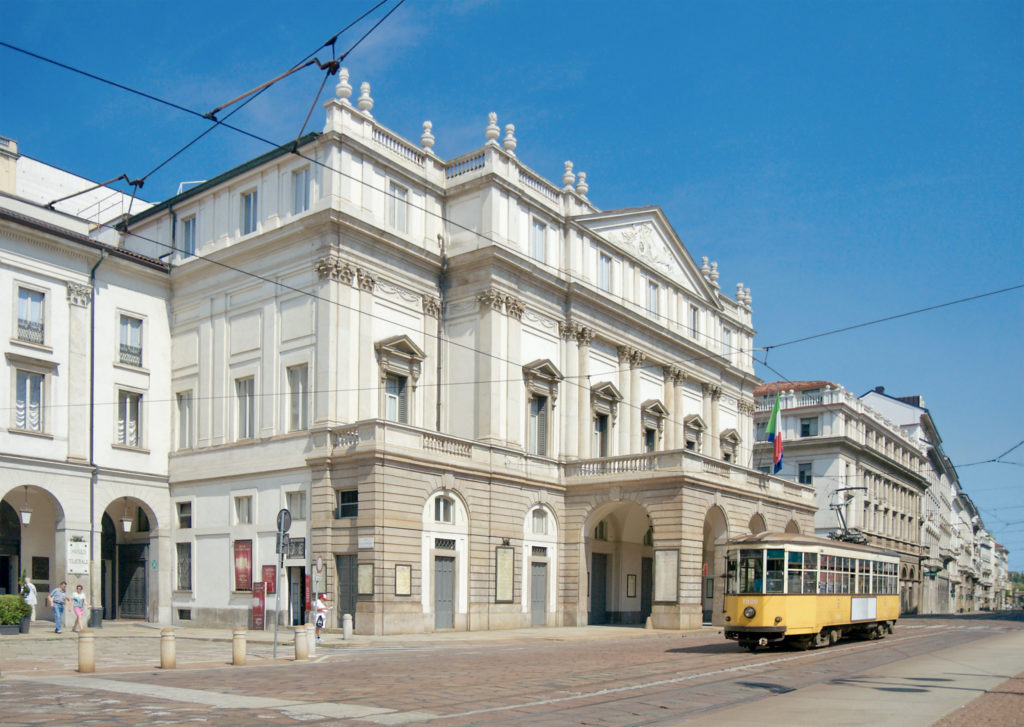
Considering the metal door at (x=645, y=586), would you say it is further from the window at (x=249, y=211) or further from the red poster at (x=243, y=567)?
the window at (x=249, y=211)

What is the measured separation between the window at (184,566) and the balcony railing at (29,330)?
9.25m

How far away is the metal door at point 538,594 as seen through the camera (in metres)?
40.3

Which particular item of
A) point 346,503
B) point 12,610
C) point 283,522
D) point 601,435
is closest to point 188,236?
point 346,503

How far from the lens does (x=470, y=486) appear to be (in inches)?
1463

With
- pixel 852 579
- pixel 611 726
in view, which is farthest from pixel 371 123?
pixel 611 726

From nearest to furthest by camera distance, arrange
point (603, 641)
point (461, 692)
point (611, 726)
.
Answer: point (611, 726)
point (461, 692)
point (603, 641)

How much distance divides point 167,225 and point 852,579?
2956cm

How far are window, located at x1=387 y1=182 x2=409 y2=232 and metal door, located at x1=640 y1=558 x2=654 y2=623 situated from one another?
1932 cm

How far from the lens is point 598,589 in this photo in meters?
44.5

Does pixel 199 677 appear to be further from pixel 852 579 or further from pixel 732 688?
pixel 852 579

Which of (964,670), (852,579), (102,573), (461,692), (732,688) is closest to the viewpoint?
(461,692)

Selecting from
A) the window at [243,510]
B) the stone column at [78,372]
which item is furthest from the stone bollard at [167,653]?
the stone column at [78,372]

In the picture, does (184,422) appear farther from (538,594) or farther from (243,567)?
(538,594)

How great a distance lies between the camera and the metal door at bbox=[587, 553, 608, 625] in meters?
44.0
